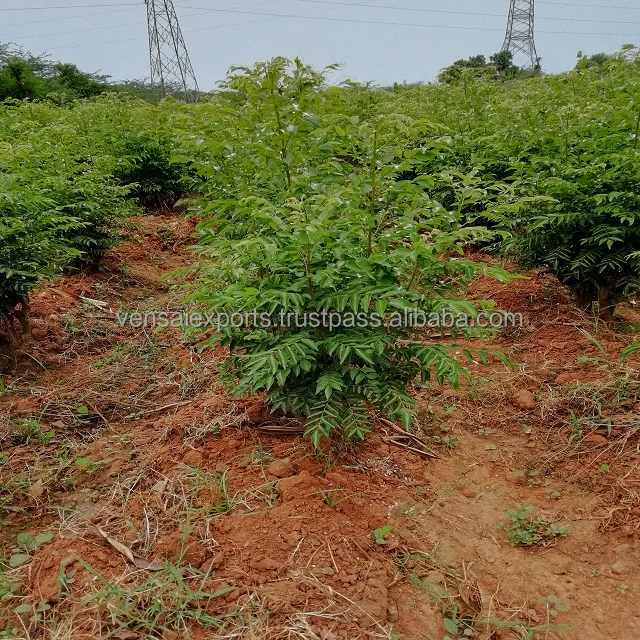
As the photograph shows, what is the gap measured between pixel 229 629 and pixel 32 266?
2.55 metres

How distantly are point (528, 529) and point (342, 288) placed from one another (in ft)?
4.32

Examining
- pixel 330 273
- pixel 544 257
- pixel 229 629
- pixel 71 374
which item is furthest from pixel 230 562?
pixel 544 257

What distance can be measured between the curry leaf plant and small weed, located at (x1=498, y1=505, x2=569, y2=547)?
2.33 ft

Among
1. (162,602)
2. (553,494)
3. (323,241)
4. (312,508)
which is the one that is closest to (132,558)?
(162,602)

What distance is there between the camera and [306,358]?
2.04m

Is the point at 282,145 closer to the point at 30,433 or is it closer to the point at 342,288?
the point at 342,288

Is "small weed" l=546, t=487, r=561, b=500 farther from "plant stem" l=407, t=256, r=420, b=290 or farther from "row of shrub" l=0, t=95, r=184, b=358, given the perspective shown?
"row of shrub" l=0, t=95, r=184, b=358

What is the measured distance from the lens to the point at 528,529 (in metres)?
2.18

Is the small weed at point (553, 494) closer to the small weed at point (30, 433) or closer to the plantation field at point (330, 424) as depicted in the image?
the plantation field at point (330, 424)

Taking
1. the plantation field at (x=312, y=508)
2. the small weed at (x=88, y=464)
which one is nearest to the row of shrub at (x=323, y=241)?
the plantation field at (x=312, y=508)

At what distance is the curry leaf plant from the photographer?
76.8 inches

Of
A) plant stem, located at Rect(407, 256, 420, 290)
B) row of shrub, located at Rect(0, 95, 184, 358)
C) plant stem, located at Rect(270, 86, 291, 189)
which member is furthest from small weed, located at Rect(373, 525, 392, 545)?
row of shrub, located at Rect(0, 95, 184, 358)

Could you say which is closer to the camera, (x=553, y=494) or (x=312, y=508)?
(x=312, y=508)

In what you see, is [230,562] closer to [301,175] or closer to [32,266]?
[301,175]
